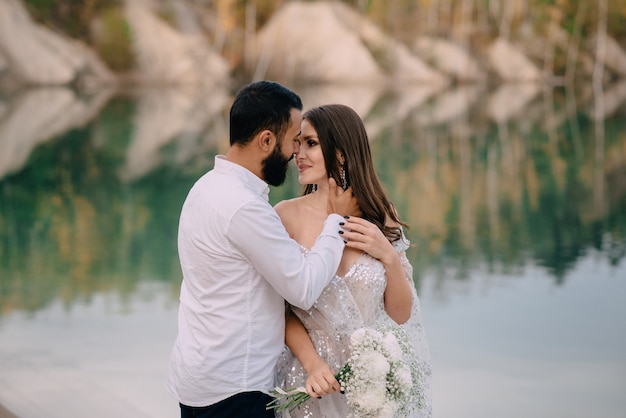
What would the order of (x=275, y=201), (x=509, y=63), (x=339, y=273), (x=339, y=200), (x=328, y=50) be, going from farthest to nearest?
(x=509, y=63) < (x=328, y=50) < (x=275, y=201) < (x=339, y=200) < (x=339, y=273)

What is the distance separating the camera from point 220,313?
232cm

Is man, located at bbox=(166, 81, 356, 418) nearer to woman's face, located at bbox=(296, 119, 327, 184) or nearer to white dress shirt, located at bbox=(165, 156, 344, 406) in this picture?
white dress shirt, located at bbox=(165, 156, 344, 406)

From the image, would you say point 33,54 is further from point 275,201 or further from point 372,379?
point 372,379

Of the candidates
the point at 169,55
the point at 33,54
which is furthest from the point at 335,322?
the point at 169,55

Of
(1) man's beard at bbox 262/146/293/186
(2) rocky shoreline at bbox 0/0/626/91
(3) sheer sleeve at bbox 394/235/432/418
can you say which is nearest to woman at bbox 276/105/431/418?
(3) sheer sleeve at bbox 394/235/432/418

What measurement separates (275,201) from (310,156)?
8.34 m

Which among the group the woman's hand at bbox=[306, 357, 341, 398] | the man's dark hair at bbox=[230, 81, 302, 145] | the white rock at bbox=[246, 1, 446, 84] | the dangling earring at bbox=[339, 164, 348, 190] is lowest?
the woman's hand at bbox=[306, 357, 341, 398]

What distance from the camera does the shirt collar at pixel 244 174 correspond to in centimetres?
232

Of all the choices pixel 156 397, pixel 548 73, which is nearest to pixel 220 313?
pixel 156 397

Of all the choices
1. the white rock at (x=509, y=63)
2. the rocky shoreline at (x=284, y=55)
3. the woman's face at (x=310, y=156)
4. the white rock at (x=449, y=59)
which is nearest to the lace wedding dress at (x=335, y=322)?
the woman's face at (x=310, y=156)

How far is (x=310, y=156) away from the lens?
8.62ft

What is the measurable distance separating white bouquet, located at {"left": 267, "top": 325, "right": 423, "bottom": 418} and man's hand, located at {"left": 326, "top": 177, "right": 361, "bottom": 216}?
42 cm

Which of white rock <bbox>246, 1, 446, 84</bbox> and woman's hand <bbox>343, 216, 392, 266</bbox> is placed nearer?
woman's hand <bbox>343, 216, 392, 266</bbox>

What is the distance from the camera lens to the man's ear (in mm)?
2334
